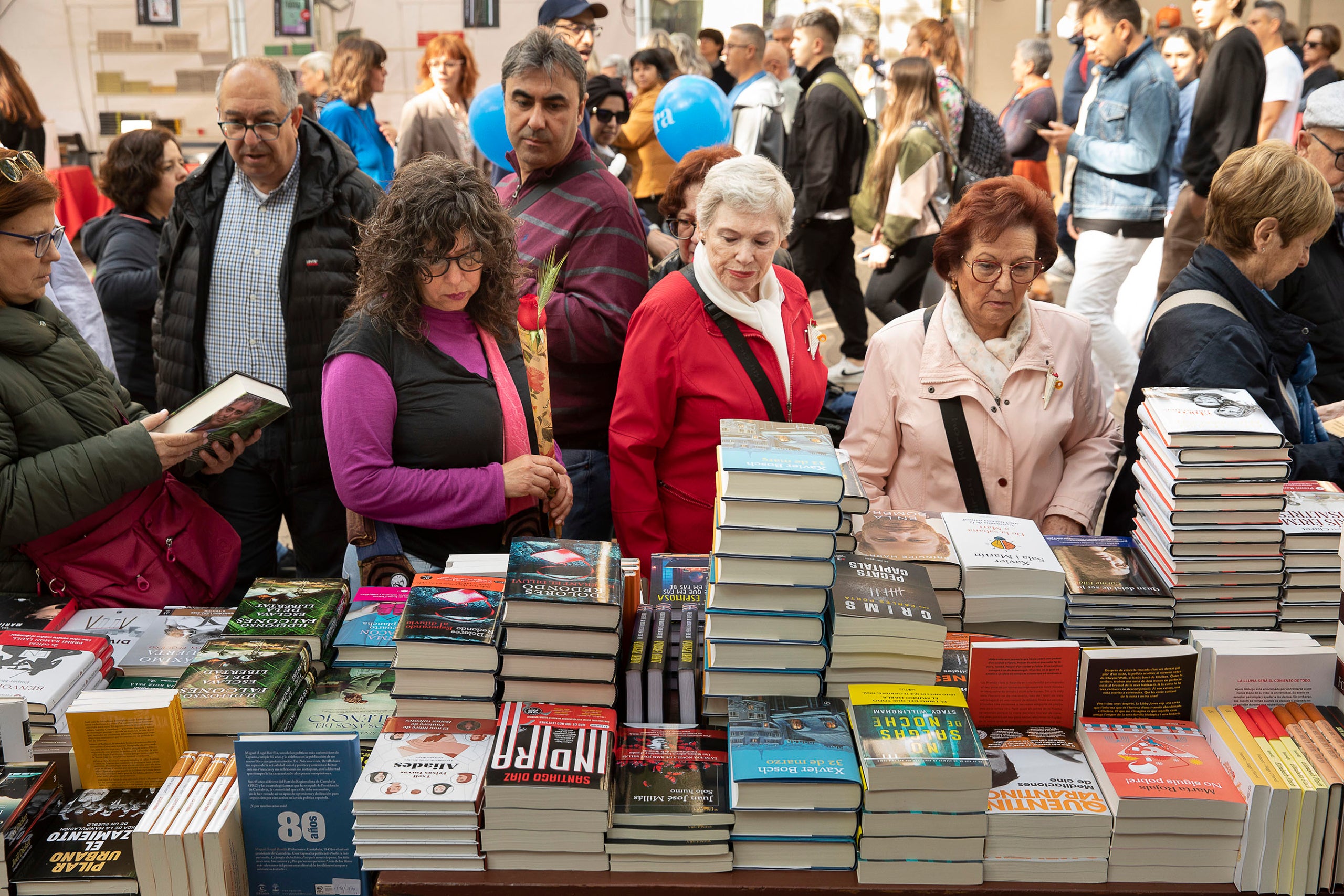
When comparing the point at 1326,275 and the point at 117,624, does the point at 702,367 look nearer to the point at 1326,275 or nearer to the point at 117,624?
the point at 117,624

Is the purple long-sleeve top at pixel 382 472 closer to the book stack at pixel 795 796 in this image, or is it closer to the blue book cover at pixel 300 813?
the blue book cover at pixel 300 813

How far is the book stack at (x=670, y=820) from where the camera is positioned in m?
1.62

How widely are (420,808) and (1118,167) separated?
17.3 feet

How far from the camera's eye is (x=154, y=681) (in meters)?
1.98

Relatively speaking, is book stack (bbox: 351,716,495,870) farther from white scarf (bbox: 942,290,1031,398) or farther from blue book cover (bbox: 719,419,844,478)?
white scarf (bbox: 942,290,1031,398)

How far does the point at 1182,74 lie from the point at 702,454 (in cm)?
712

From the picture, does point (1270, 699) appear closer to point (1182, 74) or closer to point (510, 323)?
point (510, 323)

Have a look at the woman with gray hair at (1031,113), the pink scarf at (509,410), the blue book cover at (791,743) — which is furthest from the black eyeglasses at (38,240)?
the woman with gray hair at (1031,113)

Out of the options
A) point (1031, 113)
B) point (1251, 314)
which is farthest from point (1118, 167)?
point (1251, 314)

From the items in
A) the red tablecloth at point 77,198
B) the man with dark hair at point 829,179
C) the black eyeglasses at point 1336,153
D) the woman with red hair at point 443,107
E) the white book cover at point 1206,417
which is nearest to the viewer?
the white book cover at point 1206,417

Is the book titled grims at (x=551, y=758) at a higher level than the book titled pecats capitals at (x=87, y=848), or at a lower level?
higher

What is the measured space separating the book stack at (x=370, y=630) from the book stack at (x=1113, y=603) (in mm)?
1246

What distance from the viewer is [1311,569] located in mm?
2039

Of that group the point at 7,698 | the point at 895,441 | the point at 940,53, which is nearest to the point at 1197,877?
the point at 895,441
